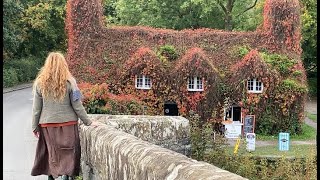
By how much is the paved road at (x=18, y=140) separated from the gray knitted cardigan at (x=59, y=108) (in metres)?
3.76

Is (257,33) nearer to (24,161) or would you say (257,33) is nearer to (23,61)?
(24,161)

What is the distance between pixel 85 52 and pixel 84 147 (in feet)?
70.5

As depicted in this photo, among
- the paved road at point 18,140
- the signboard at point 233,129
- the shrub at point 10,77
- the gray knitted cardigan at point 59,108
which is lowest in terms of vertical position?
the signboard at point 233,129

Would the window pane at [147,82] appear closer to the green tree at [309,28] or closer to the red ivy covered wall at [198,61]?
the red ivy covered wall at [198,61]

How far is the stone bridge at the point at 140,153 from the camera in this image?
412 cm

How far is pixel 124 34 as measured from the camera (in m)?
29.8

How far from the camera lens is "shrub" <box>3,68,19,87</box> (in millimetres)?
47688

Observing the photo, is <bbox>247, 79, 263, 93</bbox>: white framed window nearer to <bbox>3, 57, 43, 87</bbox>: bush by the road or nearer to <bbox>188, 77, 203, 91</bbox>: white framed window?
<bbox>188, 77, 203, 91</bbox>: white framed window

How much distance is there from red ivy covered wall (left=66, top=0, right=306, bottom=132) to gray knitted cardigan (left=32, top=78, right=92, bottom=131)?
20811 mm

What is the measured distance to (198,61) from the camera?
1083 inches

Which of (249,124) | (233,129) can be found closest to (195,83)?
(233,129)

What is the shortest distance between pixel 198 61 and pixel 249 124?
411cm

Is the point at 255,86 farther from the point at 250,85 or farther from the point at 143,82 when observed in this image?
the point at 143,82

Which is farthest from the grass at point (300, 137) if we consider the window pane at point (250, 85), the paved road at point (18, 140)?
the paved road at point (18, 140)
